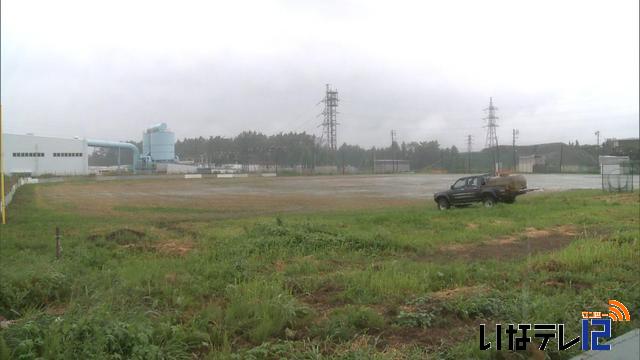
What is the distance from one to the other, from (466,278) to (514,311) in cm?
208

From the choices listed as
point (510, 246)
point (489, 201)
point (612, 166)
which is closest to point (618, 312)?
point (510, 246)

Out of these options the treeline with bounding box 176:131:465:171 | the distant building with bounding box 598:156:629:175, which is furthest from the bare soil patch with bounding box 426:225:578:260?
the treeline with bounding box 176:131:465:171

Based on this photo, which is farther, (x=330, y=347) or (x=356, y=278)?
(x=356, y=278)

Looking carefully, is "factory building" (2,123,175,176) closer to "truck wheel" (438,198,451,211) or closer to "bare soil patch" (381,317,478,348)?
"truck wheel" (438,198,451,211)

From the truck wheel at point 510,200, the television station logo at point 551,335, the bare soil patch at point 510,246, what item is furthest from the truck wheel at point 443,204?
the television station logo at point 551,335

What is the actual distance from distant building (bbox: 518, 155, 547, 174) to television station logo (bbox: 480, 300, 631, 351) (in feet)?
293

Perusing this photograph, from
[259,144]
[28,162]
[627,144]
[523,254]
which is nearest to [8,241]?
[523,254]

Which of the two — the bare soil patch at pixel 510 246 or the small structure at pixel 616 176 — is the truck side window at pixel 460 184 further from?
the small structure at pixel 616 176

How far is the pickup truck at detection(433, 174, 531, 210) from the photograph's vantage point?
2227 centimetres

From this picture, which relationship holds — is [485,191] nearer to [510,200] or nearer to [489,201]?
[489,201]

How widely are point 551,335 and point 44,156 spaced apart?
99454mm

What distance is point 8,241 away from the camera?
40.9 ft

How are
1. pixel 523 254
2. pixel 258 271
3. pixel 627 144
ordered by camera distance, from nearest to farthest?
pixel 258 271 < pixel 523 254 < pixel 627 144

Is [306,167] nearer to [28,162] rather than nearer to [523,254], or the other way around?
[28,162]
